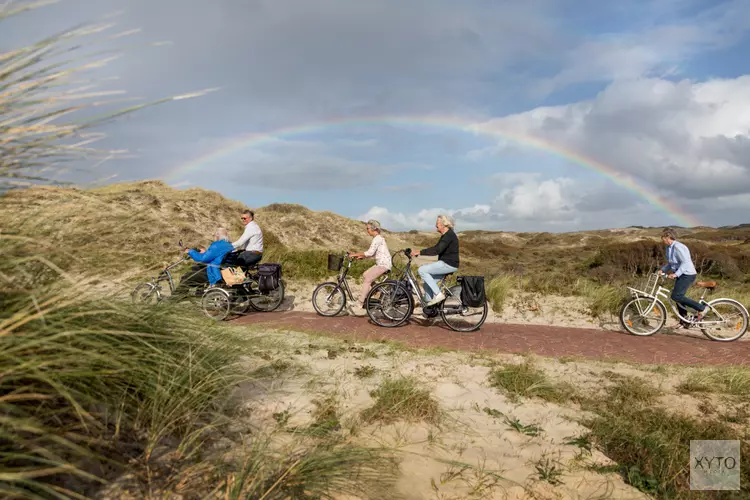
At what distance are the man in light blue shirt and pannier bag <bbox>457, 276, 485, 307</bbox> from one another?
3.59 m

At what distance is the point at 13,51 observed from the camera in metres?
2.08

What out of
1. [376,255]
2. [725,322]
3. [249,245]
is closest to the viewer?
[725,322]

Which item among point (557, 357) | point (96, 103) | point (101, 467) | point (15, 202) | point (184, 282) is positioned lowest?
point (557, 357)

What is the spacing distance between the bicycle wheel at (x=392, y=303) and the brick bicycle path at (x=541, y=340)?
0.76 feet

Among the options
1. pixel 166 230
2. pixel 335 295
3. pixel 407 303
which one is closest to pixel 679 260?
pixel 407 303

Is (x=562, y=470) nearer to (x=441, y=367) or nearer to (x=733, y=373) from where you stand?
(x=441, y=367)

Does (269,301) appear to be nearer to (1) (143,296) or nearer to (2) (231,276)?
(2) (231,276)

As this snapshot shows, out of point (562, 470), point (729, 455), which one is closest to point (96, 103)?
point (562, 470)

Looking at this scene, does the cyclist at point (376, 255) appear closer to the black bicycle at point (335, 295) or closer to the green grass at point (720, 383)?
the black bicycle at point (335, 295)

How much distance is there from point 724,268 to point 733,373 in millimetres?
17758

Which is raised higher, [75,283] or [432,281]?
[75,283]

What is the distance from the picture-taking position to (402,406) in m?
3.68

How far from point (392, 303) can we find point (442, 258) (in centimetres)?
133

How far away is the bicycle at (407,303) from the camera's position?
854 cm
